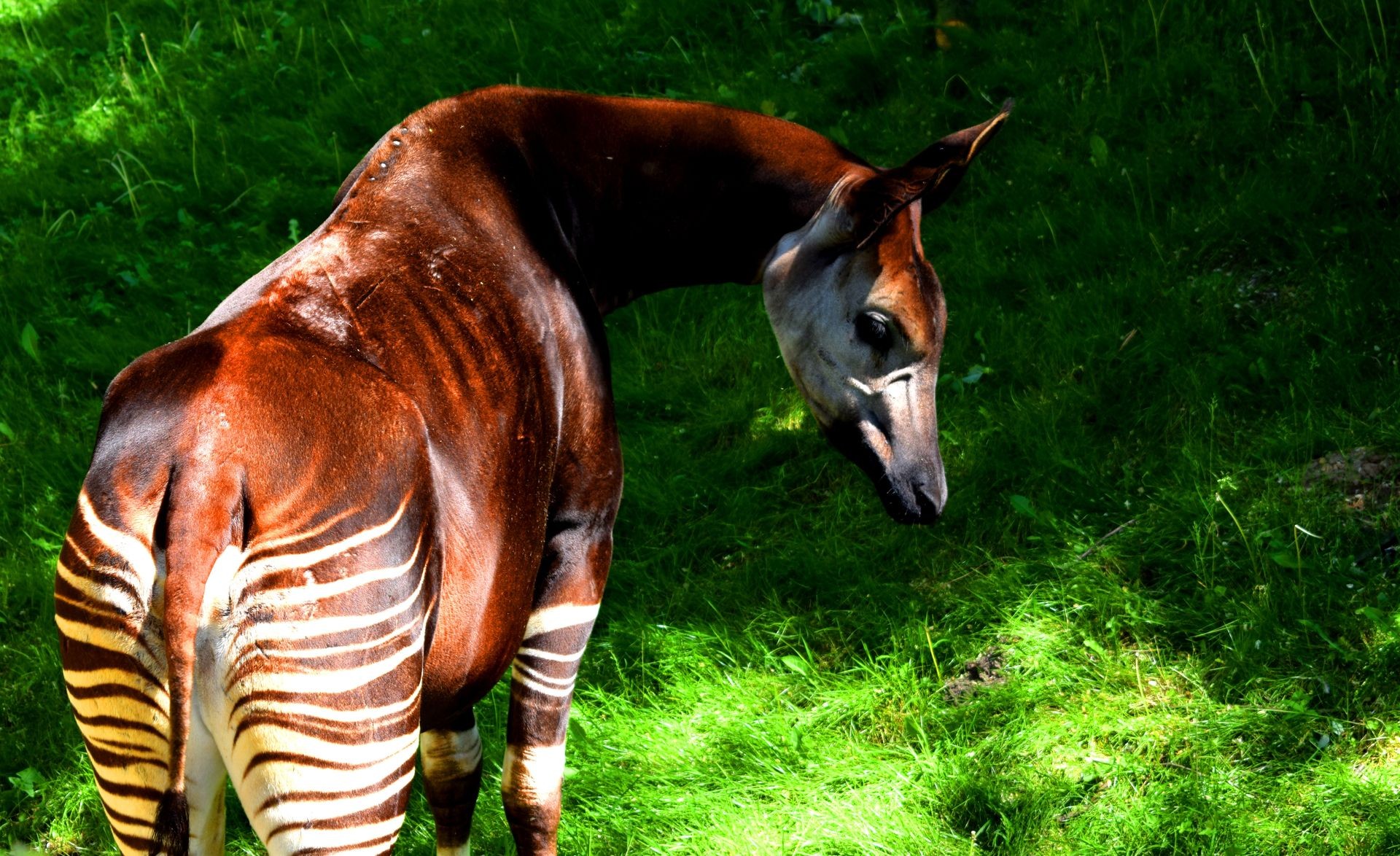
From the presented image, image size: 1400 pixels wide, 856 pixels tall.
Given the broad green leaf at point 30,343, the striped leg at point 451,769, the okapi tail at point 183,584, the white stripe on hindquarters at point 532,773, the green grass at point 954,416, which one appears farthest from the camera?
the broad green leaf at point 30,343

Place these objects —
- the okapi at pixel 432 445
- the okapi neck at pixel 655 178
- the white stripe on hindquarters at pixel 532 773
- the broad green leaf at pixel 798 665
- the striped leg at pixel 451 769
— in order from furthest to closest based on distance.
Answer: the broad green leaf at pixel 798 665 < the striped leg at pixel 451 769 < the okapi neck at pixel 655 178 < the white stripe on hindquarters at pixel 532 773 < the okapi at pixel 432 445

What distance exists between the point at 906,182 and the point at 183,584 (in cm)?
185

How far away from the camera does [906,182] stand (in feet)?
9.62

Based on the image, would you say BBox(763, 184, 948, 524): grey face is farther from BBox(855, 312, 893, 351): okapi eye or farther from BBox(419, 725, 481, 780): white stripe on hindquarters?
BBox(419, 725, 481, 780): white stripe on hindquarters

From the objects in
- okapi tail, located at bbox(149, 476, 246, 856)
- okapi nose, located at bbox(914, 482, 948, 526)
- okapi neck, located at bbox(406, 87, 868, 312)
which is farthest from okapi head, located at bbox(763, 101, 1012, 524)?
okapi tail, located at bbox(149, 476, 246, 856)

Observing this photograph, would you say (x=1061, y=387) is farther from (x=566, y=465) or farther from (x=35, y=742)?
(x=35, y=742)

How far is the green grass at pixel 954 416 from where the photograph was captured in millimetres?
3590

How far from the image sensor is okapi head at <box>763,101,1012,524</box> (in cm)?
305

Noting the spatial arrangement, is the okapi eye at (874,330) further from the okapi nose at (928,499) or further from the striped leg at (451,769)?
the striped leg at (451,769)

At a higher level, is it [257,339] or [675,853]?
[257,339]

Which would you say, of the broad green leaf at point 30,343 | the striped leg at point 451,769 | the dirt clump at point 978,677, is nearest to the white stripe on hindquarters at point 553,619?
the striped leg at point 451,769

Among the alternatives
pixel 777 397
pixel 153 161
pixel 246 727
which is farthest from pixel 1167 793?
pixel 153 161

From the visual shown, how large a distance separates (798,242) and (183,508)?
1.75 meters

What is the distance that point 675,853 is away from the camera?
11.5 feet
